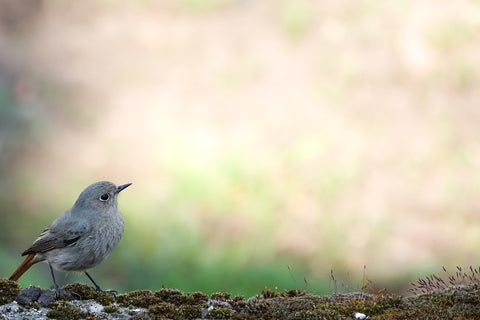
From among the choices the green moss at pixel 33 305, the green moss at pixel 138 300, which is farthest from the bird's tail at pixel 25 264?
the green moss at pixel 138 300

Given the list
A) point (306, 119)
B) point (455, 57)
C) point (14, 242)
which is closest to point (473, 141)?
point (455, 57)

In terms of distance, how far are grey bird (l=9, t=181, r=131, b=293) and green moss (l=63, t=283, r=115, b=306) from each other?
33cm

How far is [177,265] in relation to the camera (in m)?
9.16

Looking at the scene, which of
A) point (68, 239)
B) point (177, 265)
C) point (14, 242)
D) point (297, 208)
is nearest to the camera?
point (68, 239)

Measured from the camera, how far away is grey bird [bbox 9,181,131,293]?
5500 mm

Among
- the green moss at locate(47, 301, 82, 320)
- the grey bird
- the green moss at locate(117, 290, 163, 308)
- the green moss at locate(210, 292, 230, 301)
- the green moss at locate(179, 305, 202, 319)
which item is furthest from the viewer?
the grey bird

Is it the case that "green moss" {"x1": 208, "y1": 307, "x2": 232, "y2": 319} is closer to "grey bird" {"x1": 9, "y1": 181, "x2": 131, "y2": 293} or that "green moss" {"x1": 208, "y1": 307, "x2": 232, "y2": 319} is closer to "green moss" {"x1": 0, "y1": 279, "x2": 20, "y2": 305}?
"grey bird" {"x1": 9, "y1": 181, "x2": 131, "y2": 293}

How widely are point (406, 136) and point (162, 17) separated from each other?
6073 mm

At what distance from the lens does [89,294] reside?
5086mm

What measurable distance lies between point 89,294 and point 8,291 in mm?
595

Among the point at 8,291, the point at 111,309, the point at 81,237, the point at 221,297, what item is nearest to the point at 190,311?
the point at 221,297

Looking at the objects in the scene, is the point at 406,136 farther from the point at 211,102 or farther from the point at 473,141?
the point at 211,102

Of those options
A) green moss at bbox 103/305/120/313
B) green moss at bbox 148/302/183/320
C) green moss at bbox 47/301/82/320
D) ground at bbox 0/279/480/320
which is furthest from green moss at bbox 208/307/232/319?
green moss at bbox 47/301/82/320

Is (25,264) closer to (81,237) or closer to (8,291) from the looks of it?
(81,237)
